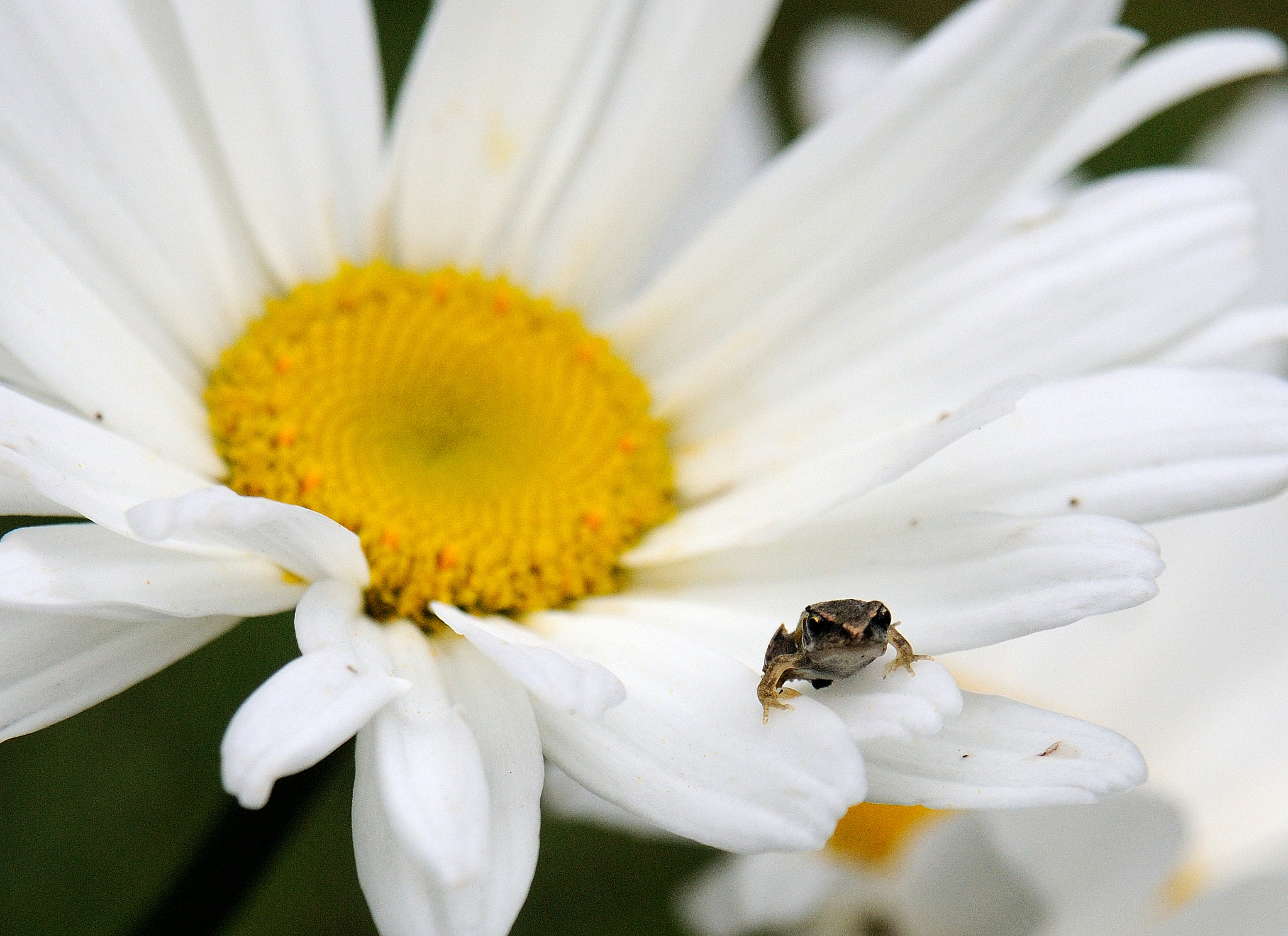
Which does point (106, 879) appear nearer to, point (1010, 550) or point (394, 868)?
point (394, 868)

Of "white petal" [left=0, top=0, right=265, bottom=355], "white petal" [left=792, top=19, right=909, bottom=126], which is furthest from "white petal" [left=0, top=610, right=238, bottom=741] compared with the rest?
"white petal" [left=792, top=19, right=909, bottom=126]

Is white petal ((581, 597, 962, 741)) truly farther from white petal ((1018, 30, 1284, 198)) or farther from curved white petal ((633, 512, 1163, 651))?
white petal ((1018, 30, 1284, 198))

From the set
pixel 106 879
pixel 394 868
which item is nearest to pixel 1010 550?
pixel 394 868

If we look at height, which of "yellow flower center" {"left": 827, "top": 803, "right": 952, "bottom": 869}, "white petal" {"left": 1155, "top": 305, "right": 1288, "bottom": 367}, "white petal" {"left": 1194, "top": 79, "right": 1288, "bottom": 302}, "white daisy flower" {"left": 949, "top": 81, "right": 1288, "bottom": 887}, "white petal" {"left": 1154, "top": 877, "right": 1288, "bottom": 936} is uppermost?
"white petal" {"left": 1155, "top": 305, "right": 1288, "bottom": 367}

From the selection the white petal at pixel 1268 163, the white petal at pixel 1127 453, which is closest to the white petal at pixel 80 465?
the white petal at pixel 1127 453

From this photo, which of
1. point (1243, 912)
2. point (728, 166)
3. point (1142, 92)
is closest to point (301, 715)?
point (1243, 912)

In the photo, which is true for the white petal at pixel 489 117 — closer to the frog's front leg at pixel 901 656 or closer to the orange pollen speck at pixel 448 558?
the orange pollen speck at pixel 448 558
